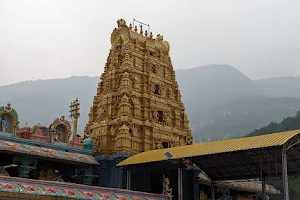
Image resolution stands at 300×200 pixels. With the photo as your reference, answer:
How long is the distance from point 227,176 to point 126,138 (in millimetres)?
7256

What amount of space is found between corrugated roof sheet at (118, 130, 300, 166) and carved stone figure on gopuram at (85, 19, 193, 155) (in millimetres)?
4404

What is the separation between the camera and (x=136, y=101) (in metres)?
30.6

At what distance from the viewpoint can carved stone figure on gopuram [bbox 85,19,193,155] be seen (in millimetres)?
29562

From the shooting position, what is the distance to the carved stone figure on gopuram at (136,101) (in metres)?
29.6

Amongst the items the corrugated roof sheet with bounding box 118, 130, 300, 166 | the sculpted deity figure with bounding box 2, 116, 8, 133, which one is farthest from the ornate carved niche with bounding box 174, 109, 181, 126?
the sculpted deity figure with bounding box 2, 116, 8, 133

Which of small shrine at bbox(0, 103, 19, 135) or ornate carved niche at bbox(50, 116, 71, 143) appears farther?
ornate carved niche at bbox(50, 116, 71, 143)

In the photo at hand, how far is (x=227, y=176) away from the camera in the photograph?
88.7 feet

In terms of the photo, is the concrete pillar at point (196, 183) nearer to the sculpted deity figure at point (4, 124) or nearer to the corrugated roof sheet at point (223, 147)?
the corrugated roof sheet at point (223, 147)

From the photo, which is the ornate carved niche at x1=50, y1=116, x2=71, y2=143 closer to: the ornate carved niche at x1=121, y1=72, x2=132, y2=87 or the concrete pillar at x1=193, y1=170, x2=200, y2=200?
the ornate carved niche at x1=121, y1=72, x2=132, y2=87

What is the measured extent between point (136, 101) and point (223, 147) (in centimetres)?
1153

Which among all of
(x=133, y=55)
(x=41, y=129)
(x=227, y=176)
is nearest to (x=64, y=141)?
(x=41, y=129)

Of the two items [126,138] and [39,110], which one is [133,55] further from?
[39,110]

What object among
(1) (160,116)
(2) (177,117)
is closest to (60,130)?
(1) (160,116)

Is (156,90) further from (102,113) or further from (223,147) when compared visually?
(223,147)
